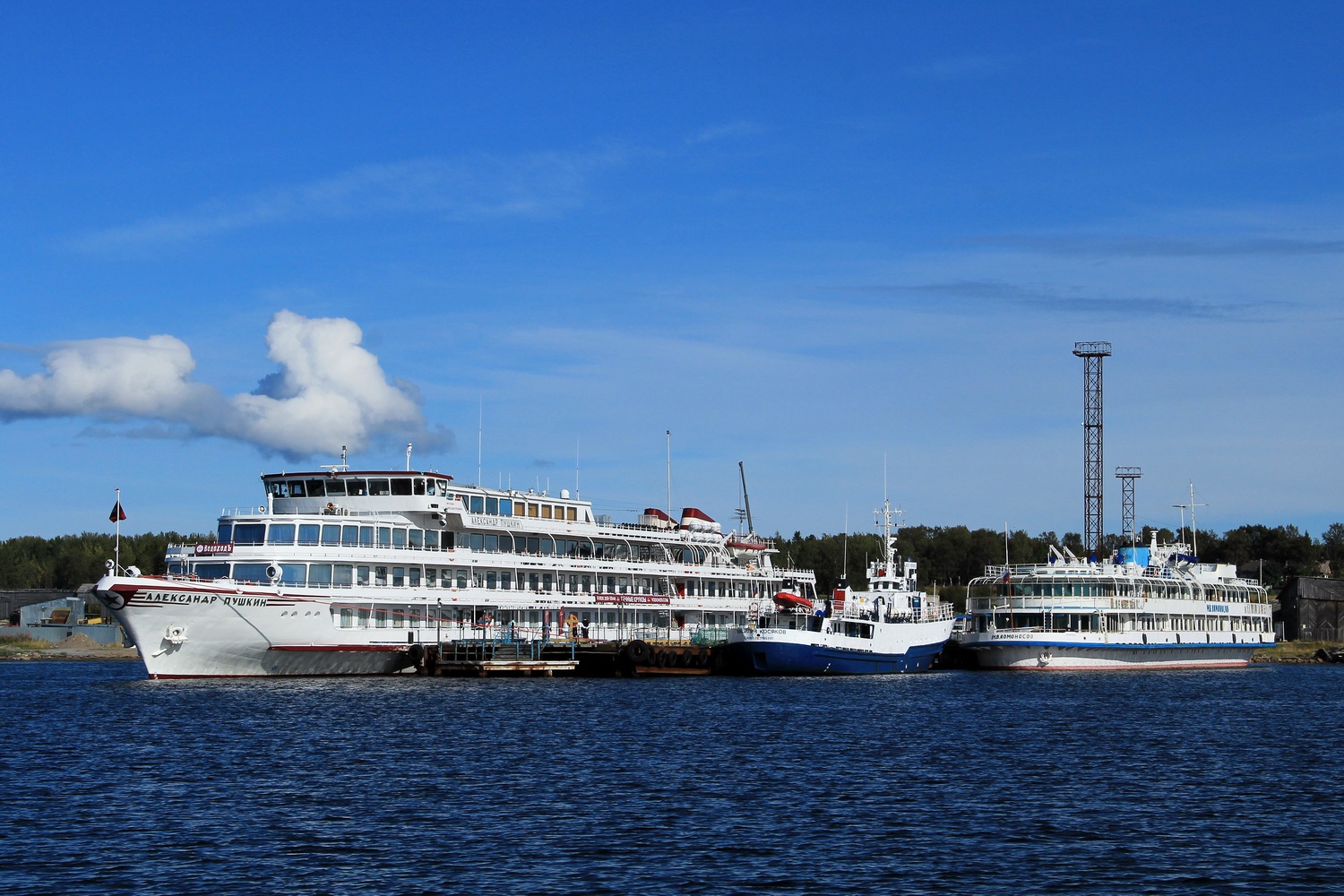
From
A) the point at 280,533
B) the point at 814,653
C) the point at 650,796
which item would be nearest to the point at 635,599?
the point at 814,653

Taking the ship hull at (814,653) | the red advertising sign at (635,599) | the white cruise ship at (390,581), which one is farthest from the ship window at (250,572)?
the ship hull at (814,653)

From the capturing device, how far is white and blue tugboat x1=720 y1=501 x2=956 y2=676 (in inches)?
3342

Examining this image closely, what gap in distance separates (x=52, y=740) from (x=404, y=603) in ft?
89.9

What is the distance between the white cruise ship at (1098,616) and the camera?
9881cm

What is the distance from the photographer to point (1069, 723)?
61812 mm

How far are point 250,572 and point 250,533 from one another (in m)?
2.56

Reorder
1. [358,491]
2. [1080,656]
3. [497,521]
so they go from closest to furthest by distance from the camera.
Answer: [358,491]
[497,521]
[1080,656]

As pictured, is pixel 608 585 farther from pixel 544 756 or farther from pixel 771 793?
pixel 771 793

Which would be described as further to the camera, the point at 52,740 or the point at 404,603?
the point at 404,603

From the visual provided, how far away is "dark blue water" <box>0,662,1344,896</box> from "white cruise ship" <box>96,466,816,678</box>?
3.92 metres

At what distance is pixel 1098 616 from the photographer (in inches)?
3949

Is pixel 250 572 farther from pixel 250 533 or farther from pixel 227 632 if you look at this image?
pixel 227 632

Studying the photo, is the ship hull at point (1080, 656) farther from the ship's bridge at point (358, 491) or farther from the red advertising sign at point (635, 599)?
the ship's bridge at point (358, 491)

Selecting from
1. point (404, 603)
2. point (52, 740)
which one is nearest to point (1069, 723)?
point (404, 603)
